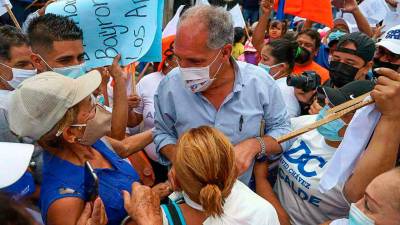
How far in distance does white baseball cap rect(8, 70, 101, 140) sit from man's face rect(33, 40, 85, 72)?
0.81 meters

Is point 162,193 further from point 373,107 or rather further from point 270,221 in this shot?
point 373,107

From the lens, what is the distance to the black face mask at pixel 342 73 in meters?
2.79

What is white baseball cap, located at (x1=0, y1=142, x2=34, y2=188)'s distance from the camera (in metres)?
1.26

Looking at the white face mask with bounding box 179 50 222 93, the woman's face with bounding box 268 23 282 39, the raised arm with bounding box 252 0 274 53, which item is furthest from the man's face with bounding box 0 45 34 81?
the woman's face with bounding box 268 23 282 39

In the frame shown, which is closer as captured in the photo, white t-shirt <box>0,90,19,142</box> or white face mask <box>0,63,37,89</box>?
white t-shirt <box>0,90,19,142</box>

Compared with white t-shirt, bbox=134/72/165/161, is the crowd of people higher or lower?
higher

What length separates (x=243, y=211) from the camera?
155 cm

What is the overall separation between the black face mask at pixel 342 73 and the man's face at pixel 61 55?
177 cm

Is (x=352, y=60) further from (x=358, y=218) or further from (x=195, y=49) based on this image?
(x=358, y=218)

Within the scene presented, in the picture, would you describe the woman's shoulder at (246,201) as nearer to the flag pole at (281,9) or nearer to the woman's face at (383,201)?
the woman's face at (383,201)

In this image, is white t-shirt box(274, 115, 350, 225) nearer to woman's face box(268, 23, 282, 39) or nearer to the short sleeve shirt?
the short sleeve shirt

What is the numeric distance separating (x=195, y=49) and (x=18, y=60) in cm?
128

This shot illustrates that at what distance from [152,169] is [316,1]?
2866 millimetres

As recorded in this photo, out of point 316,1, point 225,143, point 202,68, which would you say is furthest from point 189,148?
point 316,1
